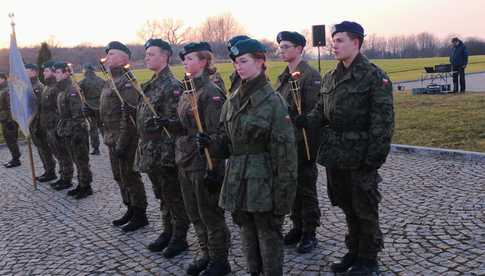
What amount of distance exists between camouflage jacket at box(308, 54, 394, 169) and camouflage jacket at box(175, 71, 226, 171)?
1102 mm

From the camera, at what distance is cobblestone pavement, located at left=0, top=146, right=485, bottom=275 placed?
16.4 feet

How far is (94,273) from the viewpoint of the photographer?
206 inches

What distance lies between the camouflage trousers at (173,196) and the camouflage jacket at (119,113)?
3.14ft

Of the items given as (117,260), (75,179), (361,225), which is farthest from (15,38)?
(361,225)

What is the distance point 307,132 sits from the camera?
5441 mm

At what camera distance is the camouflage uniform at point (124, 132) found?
6.27 m

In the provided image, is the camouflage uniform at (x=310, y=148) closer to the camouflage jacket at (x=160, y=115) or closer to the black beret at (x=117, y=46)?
the camouflage jacket at (x=160, y=115)

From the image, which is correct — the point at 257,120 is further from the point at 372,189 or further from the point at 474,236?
the point at 474,236

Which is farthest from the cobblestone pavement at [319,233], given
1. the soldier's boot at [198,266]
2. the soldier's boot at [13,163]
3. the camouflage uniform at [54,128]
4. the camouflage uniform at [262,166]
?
the soldier's boot at [13,163]

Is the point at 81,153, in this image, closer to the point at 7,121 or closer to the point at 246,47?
the point at 7,121

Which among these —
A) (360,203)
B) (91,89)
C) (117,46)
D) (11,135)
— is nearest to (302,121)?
(360,203)

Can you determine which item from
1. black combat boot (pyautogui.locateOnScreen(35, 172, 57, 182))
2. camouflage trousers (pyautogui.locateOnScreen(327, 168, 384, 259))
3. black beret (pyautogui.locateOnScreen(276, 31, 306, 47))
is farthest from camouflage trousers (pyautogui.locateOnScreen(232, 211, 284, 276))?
black combat boot (pyautogui.locateOnScreen(35, 172, 57, 182))

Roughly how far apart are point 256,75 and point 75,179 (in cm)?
768

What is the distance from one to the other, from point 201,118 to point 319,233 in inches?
91.0
